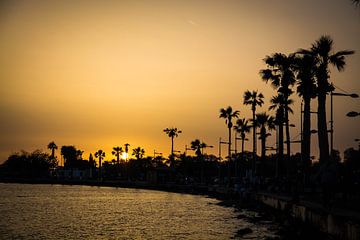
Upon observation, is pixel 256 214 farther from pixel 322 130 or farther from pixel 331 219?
pixel 331 219

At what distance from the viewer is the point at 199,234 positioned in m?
35.8

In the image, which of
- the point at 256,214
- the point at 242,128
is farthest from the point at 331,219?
the point at 242,128

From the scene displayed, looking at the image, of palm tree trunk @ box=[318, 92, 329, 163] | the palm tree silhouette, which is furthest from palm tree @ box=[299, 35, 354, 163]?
the palm tree silhouette

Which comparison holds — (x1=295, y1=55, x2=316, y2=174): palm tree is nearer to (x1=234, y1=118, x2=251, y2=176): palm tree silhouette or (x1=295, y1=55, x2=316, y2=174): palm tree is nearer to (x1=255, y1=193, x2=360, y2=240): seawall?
(x1=255, y1=193, x2=360, y2=240): seawall

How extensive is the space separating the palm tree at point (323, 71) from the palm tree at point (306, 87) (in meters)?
0.66

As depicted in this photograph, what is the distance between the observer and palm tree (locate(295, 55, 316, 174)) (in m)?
42.7

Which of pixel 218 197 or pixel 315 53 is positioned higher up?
pixel 315 53

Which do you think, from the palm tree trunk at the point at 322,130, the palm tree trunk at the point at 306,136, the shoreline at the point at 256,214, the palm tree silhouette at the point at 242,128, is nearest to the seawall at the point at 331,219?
the shoreline at the point at 256,214

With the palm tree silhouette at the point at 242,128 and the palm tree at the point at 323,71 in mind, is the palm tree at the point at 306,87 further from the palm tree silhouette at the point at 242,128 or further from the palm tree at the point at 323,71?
the palm tree silhouette at the point at 242,128

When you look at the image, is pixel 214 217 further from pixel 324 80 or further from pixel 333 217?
pixel 333 217

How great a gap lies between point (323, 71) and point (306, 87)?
→ 14.9 ft

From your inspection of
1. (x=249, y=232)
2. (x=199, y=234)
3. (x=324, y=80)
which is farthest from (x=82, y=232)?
(x=324, y=80)

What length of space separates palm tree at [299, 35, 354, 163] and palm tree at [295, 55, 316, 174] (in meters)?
0.66

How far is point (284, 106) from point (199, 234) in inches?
1040
